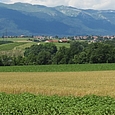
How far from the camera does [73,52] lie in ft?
317

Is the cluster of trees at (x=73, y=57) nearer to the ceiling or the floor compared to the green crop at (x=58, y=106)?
nearer to the floor

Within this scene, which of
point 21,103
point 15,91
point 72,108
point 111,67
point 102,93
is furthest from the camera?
point 111,67

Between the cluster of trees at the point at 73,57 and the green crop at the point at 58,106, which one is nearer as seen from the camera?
the green crop at the point at 58,106

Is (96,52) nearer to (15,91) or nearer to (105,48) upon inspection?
(105,48)

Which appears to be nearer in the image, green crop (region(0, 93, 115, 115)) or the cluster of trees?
green crop (region(0, 93, 115, 115))

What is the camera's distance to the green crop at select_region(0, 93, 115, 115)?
1387 centimetres

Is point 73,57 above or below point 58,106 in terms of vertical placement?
below

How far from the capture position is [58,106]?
15.1 m

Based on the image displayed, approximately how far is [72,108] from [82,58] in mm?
74916

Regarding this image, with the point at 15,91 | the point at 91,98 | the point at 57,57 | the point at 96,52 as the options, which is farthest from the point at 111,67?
the point at 91,98

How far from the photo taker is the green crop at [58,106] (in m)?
13.9

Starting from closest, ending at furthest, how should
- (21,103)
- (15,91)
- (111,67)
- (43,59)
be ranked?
1. (21,103)
2. (15,91)
3. (111,67)
4. (43,59)

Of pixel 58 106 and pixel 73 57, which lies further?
pixel 73 57

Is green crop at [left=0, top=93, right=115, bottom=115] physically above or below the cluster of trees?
above
